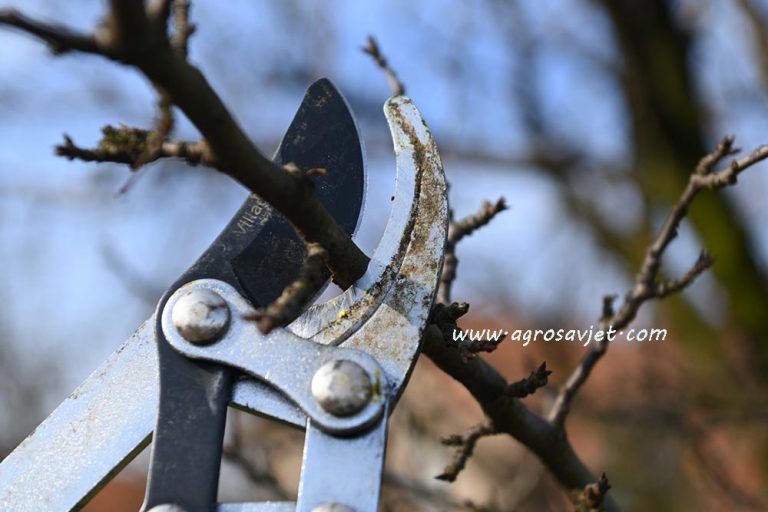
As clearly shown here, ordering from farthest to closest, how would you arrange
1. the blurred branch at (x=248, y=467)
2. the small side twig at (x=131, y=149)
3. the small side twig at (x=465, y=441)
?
the blurred branch at (x=248, y=467) → the small side twig at (x=465, y=441) → the small side twig at (x=131, y=149)

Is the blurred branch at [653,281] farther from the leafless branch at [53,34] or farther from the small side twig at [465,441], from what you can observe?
the leafless branch at [53,34]

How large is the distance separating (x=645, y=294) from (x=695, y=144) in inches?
169

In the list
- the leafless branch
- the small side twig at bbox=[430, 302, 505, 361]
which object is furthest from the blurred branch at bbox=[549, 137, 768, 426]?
the leafless branch

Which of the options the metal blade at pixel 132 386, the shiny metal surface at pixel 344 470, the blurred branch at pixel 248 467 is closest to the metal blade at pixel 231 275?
the metal blade at pixel 132 386

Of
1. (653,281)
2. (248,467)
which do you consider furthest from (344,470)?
(248,467)

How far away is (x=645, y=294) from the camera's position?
2.09 metres

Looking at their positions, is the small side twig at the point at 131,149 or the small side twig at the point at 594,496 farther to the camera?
the small side twig at the point at 594,496

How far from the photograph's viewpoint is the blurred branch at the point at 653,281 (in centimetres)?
195

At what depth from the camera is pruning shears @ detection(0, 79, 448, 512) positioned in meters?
1.38

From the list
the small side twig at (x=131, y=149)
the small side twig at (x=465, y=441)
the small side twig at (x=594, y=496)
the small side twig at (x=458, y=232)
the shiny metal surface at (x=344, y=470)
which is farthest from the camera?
the small side twig at (x=458, y=232)

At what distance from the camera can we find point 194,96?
0.99 m

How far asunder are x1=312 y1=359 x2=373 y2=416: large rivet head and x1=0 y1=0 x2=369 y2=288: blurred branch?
0.17 metres

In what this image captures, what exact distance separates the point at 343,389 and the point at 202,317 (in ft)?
0.82

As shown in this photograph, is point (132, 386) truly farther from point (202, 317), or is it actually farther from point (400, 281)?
point (400, 281)
